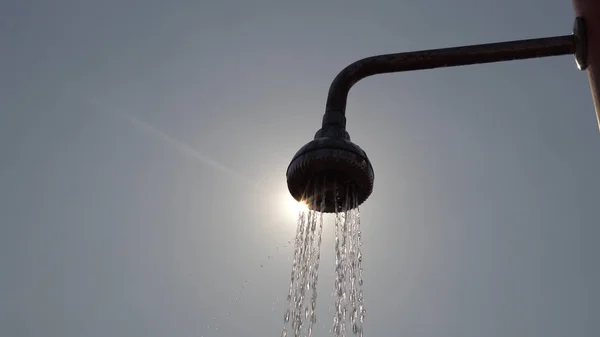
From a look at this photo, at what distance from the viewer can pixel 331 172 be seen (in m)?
2.69

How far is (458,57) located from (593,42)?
571 millimetres

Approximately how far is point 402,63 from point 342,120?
0.43 m

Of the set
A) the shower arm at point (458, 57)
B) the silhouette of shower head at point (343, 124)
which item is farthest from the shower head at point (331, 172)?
the shower arm at point (458, 57)

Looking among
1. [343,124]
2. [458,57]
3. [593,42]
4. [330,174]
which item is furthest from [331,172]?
[593,42]

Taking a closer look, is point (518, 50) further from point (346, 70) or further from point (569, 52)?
point (346, 70)

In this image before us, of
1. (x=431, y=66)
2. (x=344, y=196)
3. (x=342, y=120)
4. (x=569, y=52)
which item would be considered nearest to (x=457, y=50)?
(x=431, y=66)

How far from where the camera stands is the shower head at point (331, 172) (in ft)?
8.48

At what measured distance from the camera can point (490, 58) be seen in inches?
97.7

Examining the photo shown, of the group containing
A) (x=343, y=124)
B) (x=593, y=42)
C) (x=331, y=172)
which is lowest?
(x=331, y=172)

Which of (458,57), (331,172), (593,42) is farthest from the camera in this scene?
(331,172)

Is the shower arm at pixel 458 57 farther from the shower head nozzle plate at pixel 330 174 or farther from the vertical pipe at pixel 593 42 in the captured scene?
the shower head nozzle plate at pixel 330 174

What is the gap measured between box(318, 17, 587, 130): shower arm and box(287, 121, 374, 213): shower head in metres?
0.16

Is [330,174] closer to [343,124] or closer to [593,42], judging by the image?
[343,124]

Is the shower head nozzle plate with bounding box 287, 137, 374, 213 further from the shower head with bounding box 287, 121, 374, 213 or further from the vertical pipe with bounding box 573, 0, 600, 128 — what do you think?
the vertical pipe with bounding box 573, 0, 600, 128
